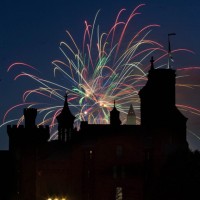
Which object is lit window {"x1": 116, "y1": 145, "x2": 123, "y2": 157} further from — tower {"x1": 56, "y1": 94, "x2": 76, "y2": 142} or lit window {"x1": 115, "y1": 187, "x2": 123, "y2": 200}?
tower {"x1": 56, "y1": 94, "x2": 76, "y2": 142}

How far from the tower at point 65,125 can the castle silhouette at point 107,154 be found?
23.2ft

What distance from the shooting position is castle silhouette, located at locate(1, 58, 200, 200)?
250ft

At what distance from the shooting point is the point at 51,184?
269ft

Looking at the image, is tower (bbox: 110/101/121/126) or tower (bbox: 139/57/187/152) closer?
tower (bbox: 139/57/187/152)

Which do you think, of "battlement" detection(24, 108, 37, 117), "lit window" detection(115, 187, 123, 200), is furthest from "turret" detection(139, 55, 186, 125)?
"battlement" detection(24, 108, 37, 117)

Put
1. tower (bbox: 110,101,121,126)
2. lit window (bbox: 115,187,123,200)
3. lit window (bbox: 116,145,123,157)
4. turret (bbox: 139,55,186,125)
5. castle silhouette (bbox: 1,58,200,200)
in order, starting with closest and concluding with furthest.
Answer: lit window (bbox: 115,187,123,200) → castle silhouette (bbox: 1,58,200,200) → lit window (bbox: 116,145,123,157) → turret (bbox: 139,55,186,125) → tower (bbox: 110,101,121,126)

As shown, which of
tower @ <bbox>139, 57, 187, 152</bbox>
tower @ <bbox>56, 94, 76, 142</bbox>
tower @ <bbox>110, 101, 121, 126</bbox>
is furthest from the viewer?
tower @ <bbox>56, 94, 76, 142</bbox>

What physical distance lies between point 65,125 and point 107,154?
52.3 ft

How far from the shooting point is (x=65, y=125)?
9188 cm

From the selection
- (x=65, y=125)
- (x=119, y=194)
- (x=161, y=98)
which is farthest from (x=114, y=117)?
(x=119, y=194)

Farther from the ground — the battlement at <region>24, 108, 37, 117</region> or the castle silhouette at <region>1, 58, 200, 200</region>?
the battlement at <region>24, 108, 37, 117</region>

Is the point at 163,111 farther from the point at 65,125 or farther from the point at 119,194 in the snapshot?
the point at 65,125

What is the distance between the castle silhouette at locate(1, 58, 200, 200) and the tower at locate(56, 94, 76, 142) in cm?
707

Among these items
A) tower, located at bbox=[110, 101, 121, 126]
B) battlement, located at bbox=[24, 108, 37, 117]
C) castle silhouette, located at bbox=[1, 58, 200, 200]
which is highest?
battlement, located at bbox=[24, 108, 37, 117]
